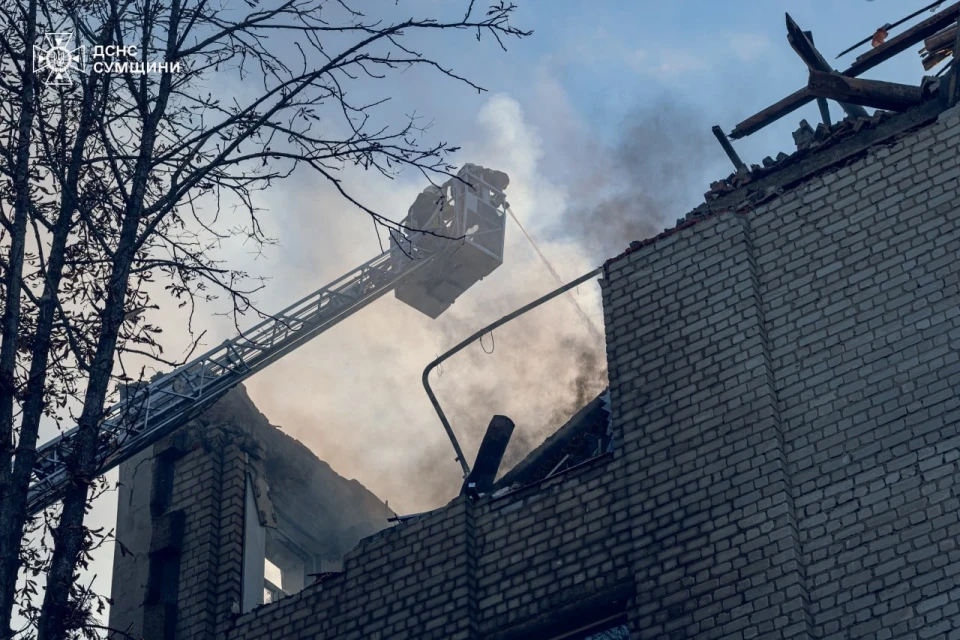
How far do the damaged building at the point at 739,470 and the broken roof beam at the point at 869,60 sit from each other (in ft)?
0.10

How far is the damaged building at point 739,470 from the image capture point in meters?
9.27

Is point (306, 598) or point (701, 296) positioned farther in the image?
point (306, 598)

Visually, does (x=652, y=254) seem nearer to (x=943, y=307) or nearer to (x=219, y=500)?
(x=943, y=307)

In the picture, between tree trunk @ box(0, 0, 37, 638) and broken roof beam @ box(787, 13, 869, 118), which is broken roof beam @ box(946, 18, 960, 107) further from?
tree trunk @ box(0, 0, 37, 638)

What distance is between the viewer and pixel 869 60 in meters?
Result: 13.5

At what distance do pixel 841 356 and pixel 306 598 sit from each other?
525 cm

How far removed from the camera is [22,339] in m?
7.15

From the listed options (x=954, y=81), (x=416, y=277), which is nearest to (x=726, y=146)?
(x=954, y=81)

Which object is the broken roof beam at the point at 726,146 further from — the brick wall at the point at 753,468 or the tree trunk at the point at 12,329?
the tree trunk at the point at 12,329

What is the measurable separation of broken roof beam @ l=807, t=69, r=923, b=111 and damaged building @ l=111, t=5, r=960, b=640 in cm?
3

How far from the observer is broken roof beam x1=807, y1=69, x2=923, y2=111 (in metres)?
12.1

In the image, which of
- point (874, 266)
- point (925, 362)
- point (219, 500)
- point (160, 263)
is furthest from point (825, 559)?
point (219, 500)

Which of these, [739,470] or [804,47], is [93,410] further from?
[804,47]

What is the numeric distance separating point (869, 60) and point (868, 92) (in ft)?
4.79
